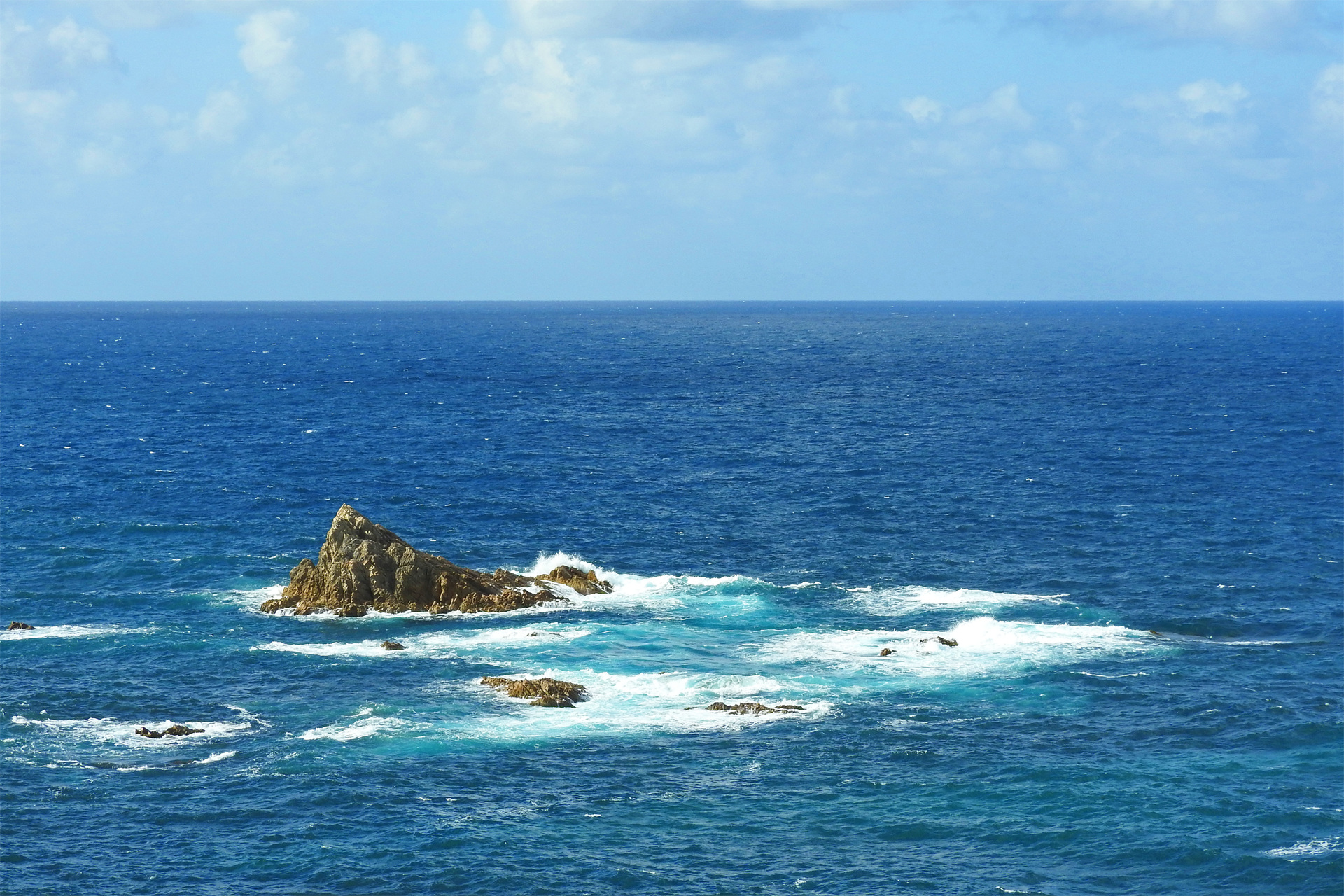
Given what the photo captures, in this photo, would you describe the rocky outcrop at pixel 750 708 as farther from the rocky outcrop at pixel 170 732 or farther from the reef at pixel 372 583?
the rocky outcrop at pixel 170 732

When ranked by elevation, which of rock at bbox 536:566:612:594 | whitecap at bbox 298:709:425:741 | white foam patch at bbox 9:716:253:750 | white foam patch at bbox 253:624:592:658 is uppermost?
rock at bbox 536:566:612:594

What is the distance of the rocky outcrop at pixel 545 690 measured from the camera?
76.4 metres

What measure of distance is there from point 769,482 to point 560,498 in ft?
79.4

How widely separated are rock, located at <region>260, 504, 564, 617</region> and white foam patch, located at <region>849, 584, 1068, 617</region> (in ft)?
83.0

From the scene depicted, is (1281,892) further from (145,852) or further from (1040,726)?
(145,852)

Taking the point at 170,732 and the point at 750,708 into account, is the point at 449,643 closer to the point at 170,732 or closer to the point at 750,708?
the point at 170,732

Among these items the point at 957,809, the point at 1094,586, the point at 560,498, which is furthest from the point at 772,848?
the point at 560,498

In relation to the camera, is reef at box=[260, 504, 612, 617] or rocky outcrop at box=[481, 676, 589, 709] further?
reef at box=[260, 504, 612, 617]

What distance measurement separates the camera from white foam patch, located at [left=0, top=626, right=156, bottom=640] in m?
88.4

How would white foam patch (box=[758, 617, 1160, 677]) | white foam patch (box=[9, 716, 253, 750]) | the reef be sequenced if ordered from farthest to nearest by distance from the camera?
the reef < white foam patch (box=[758, 617, 1160, 677]) < white foam patch (box=[9, 716, 253, 750])

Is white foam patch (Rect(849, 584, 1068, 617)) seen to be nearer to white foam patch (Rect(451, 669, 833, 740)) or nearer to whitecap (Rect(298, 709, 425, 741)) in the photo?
white foam patch (Rect(451, 669, 833, 740))

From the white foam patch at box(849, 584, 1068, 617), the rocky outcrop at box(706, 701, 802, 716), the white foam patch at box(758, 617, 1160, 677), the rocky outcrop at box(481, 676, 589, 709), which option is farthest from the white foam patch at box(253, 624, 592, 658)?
the white foam patch at box(849, 584, 1068, 617)

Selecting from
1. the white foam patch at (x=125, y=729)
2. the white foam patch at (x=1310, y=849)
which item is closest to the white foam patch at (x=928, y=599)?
the white foam patch at (x=1310, y=849)

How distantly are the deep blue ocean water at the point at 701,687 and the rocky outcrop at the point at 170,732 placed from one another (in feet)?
1.74
